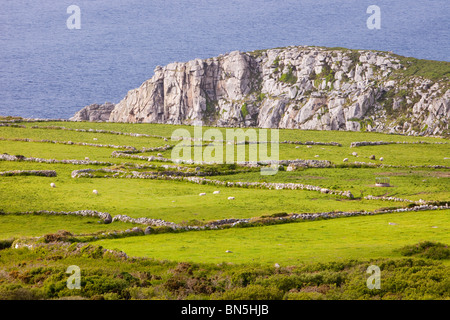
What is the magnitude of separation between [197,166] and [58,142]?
25.1 meters

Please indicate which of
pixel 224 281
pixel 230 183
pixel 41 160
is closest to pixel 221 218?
pixel 224 281

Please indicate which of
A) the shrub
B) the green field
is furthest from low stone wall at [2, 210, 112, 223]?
the shrub

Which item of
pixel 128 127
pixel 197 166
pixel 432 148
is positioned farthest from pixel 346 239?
pixel 128 127

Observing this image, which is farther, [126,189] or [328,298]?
[126,189]

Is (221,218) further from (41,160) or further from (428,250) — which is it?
(41,160)

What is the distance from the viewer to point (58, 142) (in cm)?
7525

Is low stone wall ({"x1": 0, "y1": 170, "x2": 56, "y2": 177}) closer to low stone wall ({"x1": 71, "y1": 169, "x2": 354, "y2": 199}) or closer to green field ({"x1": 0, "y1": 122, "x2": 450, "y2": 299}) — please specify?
green field ({"x1": 0, "y1": 122, "x2": 450, "y2": 299})

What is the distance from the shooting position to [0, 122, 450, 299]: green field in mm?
22891

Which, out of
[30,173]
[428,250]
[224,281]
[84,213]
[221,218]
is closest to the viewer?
[224,281]

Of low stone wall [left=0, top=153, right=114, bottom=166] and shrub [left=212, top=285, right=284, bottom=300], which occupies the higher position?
low stone wall [left=0, top=153, right=114, bottom=166]

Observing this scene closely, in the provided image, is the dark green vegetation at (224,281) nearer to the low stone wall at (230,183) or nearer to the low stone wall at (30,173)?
the low stone wall at (230,183)

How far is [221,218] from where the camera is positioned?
37375mm

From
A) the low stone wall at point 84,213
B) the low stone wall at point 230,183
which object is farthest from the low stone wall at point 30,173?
the low stone wall at point 84,213
